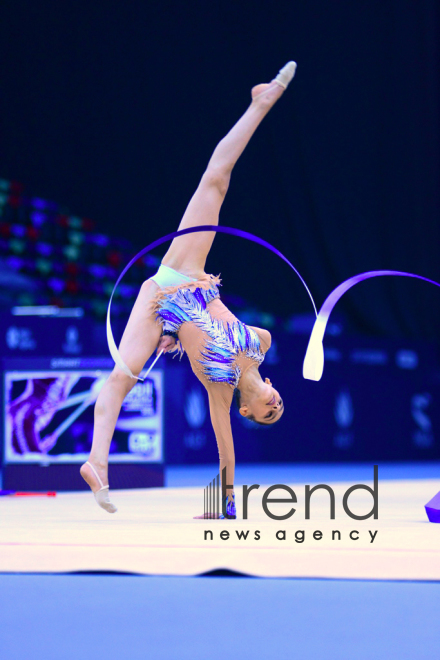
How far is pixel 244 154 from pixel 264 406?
6.48 m

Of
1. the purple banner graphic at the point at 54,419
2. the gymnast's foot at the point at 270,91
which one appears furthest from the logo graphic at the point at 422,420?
the gymnast's foot at the point at 270,91

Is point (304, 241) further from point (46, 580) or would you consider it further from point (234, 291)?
point (46, 580)

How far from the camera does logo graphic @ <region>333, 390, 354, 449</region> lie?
730 cm

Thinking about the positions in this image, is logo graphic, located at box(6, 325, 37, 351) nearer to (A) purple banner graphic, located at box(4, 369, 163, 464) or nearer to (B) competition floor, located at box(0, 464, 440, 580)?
(A) purple banner graphic, located at box(4, 369, 163, 464)

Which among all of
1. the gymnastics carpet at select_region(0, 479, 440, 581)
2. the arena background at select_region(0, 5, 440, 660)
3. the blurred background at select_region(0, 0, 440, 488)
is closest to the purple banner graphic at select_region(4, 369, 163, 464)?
the arena background at select_region(0, 5, 440, 660)

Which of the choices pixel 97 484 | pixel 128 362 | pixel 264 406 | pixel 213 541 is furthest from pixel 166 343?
pixel 213 541

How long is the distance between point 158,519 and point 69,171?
717 centimetres

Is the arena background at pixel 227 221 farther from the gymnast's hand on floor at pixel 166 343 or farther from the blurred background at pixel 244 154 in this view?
the gymnast's hand on floor at pixel 166 343

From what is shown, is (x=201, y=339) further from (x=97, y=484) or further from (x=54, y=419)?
(x=54, y=419)

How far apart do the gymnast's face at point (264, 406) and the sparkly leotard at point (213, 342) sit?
8 cm

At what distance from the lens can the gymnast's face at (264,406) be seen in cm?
312

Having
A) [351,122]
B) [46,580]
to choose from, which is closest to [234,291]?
[351,122]

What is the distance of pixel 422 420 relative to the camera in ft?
25.6

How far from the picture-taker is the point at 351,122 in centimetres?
925
